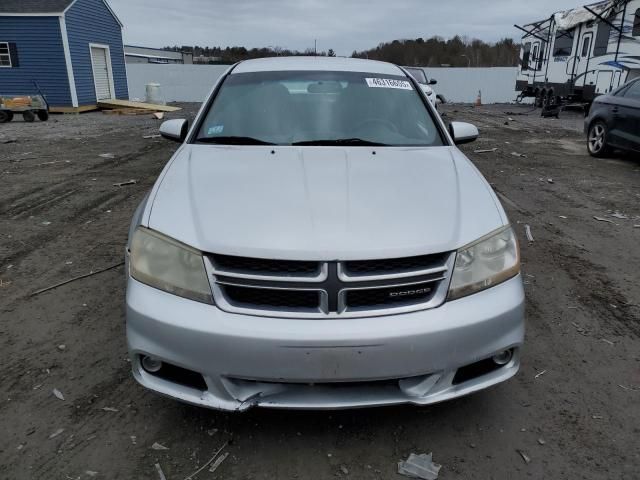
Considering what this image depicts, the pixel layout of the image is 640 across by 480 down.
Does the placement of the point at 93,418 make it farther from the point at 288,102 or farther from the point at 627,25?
the point at 627,25

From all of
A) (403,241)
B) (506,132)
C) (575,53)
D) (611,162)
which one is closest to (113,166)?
(403,241)

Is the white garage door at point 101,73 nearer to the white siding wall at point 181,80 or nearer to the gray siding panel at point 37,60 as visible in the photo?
the gray siding panel at point 37,60

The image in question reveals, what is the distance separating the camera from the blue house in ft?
62.7

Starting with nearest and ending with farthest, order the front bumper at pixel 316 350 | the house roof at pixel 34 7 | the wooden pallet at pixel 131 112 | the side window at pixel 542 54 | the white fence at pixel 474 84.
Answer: the front bumper at pixel 316 350, the house roof at pixel 34 7, the wooden pallet at pixel 131 112, the side window at pixel 542 54, the white fence at pixel 474 84

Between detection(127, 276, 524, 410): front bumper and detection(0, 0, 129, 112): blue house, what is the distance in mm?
20933

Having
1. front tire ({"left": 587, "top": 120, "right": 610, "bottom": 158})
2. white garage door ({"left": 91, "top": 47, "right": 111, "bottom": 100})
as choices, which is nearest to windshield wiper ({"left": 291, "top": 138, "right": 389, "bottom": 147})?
front tire ({"left": 587, "top": 120, "right": 610, "bottom": 158})

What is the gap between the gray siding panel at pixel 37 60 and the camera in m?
19.2

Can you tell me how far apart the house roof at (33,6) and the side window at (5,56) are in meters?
1.28

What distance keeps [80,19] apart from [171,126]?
20.7 meters

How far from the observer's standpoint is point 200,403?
204 cm

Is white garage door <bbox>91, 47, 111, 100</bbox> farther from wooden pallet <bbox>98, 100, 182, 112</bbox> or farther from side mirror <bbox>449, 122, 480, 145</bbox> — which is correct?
side mirror <bbox>449, 122, 480, 145</bbox>

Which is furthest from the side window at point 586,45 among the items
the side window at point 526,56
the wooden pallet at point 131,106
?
the wooden pallet at point 131,106

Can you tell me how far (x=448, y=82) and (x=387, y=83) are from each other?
30.2 meters

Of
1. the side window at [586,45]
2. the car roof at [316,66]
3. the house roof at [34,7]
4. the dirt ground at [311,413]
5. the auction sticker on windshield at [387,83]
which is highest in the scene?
the house roof at [34,7]
